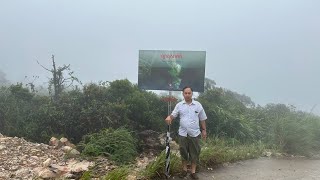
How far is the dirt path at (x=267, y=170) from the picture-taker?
8.52m

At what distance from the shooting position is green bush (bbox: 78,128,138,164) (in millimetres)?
8969

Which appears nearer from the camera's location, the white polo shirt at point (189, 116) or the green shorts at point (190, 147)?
the white polo shirt at point (189, 116)

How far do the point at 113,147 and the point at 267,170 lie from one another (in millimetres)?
3727

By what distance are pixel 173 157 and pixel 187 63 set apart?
254cm

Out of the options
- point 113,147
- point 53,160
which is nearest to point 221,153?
point 113,147

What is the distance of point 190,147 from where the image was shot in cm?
751

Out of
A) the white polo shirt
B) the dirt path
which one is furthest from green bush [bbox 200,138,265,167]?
the white polo shirt

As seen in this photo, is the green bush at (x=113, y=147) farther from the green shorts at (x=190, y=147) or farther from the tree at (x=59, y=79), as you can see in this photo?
→ the tree at (x=59, y=79)

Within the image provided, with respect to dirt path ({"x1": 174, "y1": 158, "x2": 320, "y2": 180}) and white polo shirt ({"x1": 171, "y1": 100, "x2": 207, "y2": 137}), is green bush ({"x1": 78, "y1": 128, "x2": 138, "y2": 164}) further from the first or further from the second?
white polo shirt ({"x1": 171, "y1": 100, "x2": 207, "y2": 137})

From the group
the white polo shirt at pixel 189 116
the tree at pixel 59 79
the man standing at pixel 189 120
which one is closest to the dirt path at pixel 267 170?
the man standing at pixel 189 120

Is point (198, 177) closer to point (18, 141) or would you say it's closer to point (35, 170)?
point (35, 170)

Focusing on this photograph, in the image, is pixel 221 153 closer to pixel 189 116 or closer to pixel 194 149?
pixel 194 149

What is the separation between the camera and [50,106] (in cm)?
1337

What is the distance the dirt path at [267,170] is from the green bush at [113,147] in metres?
1.89
